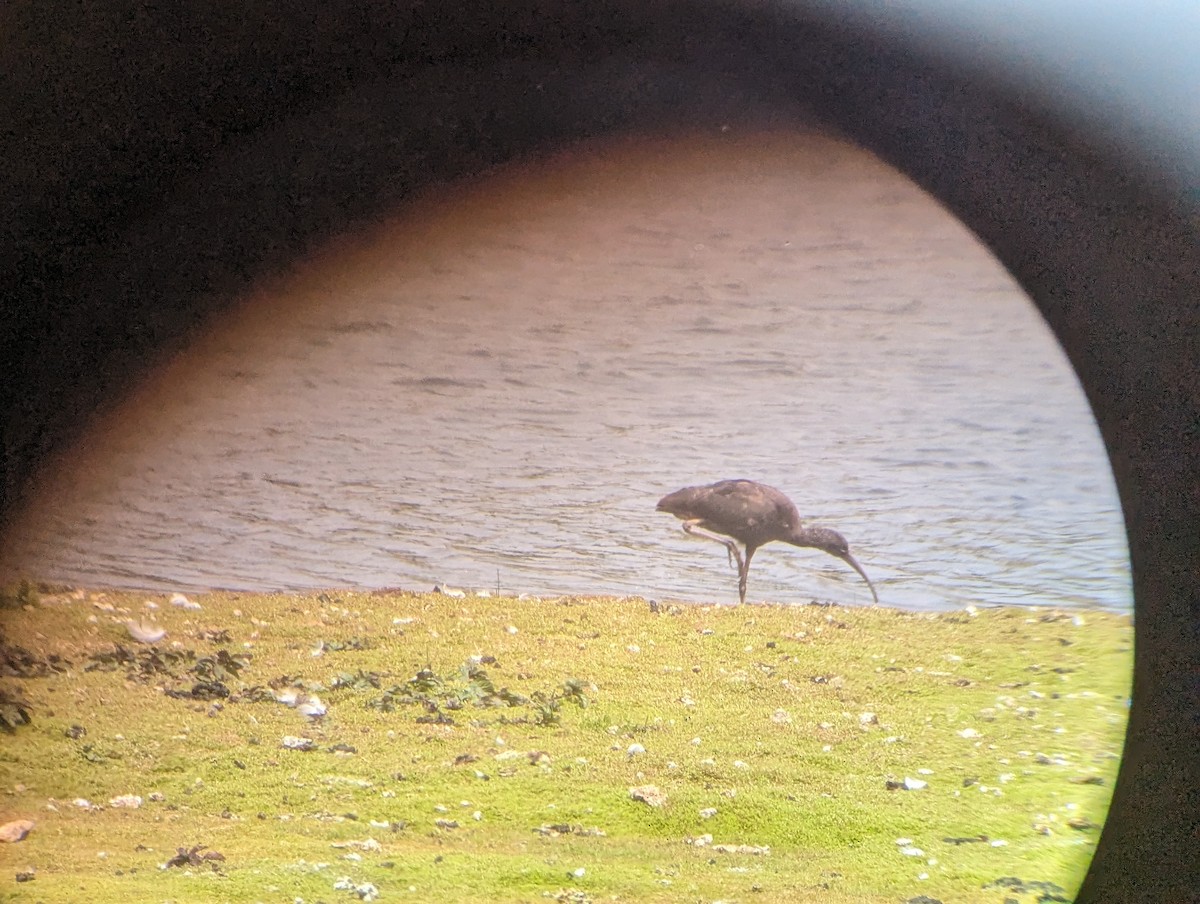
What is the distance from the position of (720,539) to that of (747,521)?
0.20 ft

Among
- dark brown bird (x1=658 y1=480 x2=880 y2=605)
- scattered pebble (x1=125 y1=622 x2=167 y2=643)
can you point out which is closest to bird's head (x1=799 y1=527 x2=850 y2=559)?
dark brown bird (x1=658 y1=480 x2=880 y2=605)

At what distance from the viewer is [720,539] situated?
1.77m

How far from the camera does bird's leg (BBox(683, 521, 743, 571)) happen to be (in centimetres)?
177

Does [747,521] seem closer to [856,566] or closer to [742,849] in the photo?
[856,566]

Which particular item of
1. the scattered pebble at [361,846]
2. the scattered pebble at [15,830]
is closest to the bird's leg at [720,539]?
the scattered pebble at [361,846]

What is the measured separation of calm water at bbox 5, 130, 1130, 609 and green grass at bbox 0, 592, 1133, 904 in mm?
81

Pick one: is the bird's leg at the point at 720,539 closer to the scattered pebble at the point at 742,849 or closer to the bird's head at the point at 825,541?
the bird's head at the point at 825,541

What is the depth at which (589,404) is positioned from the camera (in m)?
1.78

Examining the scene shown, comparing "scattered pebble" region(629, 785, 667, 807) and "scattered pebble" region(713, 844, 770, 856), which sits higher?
"scattered pebble" region(629, 785, 667, 807)

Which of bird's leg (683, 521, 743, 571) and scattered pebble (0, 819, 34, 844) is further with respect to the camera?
bird's leg (683, 521, 743, 571)

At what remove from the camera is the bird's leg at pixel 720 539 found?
1768mm

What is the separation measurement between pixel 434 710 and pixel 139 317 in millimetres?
916

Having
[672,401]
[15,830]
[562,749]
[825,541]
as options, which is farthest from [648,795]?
[15,830]

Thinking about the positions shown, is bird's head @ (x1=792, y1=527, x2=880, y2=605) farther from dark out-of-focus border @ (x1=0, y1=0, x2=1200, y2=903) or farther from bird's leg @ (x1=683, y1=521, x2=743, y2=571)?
dark out-of-focus border @ (x1=0, y1=0, x2=1200, y2=903)
